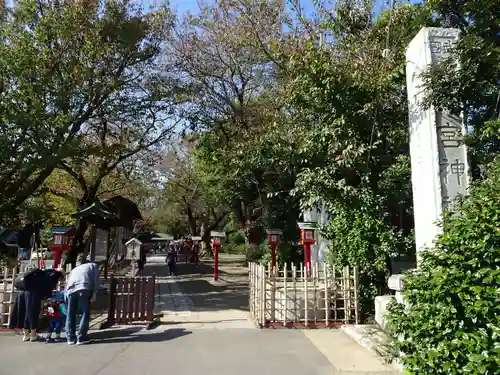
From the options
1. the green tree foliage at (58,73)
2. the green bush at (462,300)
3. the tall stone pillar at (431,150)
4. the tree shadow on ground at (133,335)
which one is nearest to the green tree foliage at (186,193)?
the green tree foliage at (58,73)

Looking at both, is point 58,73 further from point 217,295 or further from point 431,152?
point 431,152

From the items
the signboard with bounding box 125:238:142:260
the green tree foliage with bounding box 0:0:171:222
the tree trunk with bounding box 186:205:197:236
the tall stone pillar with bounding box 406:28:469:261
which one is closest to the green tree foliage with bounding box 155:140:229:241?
the tree trunk with bounding box 186:205:197:236

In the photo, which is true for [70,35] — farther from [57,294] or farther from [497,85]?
[497,85]

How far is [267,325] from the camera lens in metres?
8.84

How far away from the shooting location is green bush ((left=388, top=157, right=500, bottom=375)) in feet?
13.0

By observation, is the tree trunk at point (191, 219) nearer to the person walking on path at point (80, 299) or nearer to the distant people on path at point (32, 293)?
the distant people on path at point (32, 293)

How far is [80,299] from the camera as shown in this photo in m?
7.82

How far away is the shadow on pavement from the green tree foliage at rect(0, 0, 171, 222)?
19.0ft

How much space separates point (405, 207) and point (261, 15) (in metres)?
Result: 9.37

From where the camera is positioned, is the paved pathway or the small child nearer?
the paved pathway

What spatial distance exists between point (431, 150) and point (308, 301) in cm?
417

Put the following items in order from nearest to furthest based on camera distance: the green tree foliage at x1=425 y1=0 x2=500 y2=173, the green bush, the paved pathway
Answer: the green bush, the paved pathway, the green tree foliage at x1=425 y1=0 x2=500 y2=173

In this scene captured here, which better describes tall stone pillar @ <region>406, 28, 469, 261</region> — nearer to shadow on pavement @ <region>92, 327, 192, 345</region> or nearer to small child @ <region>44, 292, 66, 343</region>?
shadow on pavement @ <region>92, 327, 192, 345</region>

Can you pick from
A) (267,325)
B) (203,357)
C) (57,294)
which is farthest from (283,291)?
(57,294)
